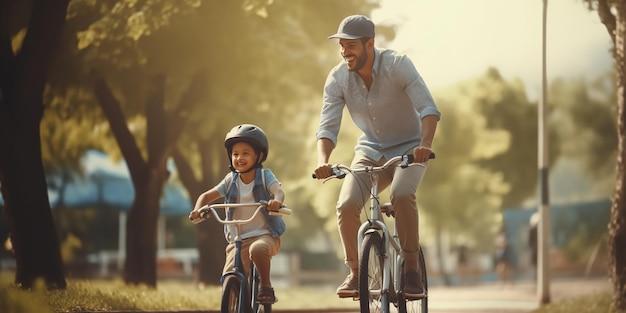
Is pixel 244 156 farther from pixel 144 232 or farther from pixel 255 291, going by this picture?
pixel 144 232

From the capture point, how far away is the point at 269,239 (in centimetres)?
663

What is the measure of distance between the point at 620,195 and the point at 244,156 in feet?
16.3

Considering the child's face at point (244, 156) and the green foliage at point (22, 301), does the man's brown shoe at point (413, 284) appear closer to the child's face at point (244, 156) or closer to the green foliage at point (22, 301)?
the child's face at point (244, 156)

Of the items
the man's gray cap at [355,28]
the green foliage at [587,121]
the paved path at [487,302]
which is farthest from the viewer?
the green foliage at [587,121]

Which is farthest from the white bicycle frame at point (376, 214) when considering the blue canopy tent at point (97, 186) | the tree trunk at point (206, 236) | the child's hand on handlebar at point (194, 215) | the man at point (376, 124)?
the blue canopy tent at point (97, 186)

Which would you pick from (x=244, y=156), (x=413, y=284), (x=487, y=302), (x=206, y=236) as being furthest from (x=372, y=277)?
(x=206, y=236)

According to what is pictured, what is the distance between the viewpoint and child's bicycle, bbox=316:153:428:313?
6117mm

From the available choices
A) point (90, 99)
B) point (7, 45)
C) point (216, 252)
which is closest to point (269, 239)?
point (7, 45)

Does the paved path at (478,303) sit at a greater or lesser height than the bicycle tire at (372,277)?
lesser

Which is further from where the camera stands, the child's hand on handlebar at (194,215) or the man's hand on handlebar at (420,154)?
the child's hand on handlebar at (194,215)

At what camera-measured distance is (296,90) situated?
1592cm

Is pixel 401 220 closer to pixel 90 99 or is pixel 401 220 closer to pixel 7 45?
pixel 7 45

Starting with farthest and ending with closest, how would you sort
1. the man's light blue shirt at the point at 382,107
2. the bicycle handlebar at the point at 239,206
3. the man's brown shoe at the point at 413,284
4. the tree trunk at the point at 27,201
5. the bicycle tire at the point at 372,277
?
the tree trunk at the point at 27,201 → the man's light blue shirt at the point at 382,107 → the man's brown shoe at the point at 413,284 → the bicycle handlebar at the point at 239,206 → the bicycle tire at the point at 372,277

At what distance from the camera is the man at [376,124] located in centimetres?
650
